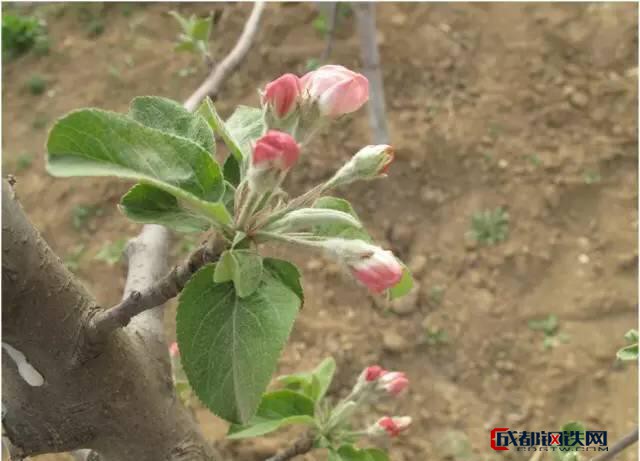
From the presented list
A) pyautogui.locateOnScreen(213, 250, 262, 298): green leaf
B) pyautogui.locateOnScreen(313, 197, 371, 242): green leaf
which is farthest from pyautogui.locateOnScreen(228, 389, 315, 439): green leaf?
pyautogui.locateOnScreen(213, 250, 262, 298): green leaf

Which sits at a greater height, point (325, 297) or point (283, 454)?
point (283, 454)

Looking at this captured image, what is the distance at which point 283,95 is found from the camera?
0.70m

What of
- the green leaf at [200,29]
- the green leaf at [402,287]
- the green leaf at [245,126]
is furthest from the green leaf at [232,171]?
the green leaf at [200,29]

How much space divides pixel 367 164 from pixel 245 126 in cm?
18

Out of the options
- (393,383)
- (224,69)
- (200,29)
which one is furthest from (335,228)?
(200,29)

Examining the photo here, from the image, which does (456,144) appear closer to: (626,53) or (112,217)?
(626,53)

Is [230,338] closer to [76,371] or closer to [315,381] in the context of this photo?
[76,371]

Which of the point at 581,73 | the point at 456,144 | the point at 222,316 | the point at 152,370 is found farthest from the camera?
the point at 581,73

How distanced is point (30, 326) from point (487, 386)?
1856 mm

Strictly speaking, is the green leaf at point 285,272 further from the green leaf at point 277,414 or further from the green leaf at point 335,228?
the green leaf at point 277,414

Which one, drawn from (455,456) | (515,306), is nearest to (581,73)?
(515,306)

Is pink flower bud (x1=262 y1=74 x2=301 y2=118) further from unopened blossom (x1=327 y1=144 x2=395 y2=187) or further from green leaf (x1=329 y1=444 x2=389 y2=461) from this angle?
green leaf (x1=329 y1=444 x2=389 y2=461)

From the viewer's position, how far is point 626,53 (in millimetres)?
3178

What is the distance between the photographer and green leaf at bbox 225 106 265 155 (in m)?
0.84
